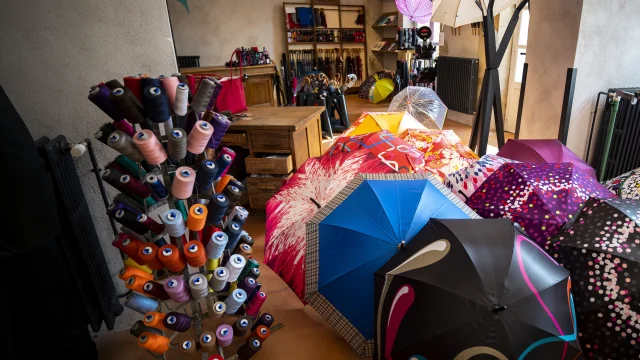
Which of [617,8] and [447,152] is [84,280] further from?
[617,8]

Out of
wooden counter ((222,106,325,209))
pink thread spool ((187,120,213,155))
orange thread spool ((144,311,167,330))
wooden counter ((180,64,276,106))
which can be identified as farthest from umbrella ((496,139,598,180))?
wooden counter ((180,64,276,106))

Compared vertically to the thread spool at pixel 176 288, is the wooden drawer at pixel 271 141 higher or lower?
higher

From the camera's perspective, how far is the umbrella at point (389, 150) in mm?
2000

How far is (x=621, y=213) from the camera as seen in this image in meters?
1.15

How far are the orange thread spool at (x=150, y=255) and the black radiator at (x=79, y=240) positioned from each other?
1.40 feet

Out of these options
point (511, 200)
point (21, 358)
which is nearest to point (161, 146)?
point (21, 358)

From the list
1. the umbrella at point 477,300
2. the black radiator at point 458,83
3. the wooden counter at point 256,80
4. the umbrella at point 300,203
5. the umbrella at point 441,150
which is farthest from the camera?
the wooden counter at point 256,80

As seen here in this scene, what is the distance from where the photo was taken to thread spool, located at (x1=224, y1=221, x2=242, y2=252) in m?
1.44

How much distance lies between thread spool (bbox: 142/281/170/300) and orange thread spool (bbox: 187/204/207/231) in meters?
0.29

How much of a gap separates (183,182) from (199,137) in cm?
16

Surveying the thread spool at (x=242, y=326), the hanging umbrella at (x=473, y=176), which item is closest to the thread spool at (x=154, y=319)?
the thread spool at (x=242, y=326)

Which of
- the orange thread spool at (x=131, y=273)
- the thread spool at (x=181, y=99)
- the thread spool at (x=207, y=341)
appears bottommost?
the thread spool at (x=207, y=341)

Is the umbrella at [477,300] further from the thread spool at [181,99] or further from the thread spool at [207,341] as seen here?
the thread spool at [181,99]

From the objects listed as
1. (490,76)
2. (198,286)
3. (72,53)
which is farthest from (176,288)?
(490,76)
